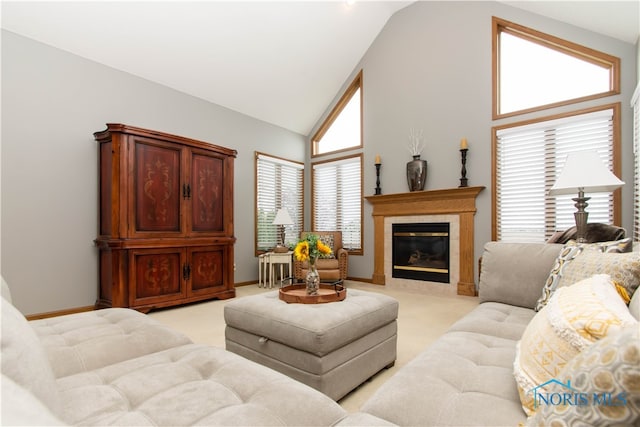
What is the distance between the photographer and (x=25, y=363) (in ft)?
2.04

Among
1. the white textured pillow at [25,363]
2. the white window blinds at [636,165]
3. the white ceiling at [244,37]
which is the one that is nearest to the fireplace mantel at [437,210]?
the white window blinds at [636,165]

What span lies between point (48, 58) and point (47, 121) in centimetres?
64

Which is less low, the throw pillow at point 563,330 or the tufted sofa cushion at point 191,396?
the throw pillow at point 563,330

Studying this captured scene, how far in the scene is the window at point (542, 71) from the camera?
3.71 metres

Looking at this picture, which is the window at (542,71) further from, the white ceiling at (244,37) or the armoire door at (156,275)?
the armoire door at (156,275)

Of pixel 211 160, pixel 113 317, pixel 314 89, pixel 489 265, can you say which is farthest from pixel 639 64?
pixel 113 317

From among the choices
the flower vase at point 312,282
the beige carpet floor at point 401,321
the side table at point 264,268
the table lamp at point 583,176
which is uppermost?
the table lamp at point 583,176

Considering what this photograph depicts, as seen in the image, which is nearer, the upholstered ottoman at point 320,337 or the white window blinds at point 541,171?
the upholstered ottoman at point 320,337

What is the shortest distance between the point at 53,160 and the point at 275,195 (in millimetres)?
3117

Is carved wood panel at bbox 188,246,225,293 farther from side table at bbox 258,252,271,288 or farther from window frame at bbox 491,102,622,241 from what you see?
window frame at bbox 491,102,622,241

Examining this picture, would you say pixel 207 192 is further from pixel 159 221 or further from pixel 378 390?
pixel 378 390

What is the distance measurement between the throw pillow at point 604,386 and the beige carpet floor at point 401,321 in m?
1.39

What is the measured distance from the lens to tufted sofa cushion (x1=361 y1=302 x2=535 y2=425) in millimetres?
904

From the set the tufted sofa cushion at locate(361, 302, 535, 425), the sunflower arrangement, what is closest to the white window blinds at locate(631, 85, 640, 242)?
the tufted sofa cushion at locate(361, 302, 535, 425)
